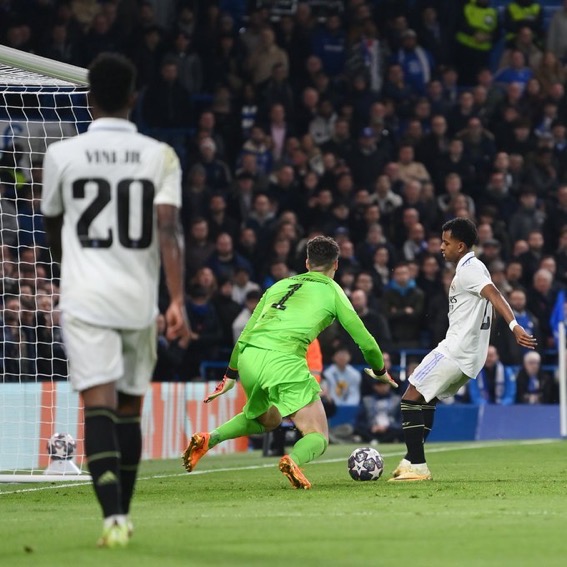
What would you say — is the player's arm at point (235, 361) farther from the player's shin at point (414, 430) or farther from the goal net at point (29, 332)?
the goal net at point (29, 332)

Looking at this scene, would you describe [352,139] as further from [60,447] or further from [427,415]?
[427,415]

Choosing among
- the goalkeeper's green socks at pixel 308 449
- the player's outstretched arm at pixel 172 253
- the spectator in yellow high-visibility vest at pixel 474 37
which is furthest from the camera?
the spectator in yellow high-visibility vest at pixel 474 37

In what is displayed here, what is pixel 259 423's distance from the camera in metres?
11.3

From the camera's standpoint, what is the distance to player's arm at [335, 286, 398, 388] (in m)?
10.8

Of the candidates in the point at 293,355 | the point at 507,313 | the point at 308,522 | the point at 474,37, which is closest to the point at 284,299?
the point at 293,355

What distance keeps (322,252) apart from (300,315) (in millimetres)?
509

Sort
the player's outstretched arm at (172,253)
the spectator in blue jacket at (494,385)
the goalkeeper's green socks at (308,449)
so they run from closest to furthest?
1. the player's outstretched arm at (172,253)
2. the goalkeeper's green socks at (308,449)
3. the spectator in blue jacket at (494,385)

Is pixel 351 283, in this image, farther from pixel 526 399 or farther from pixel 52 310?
pixel 52 310

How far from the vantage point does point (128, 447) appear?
6910 millimetres

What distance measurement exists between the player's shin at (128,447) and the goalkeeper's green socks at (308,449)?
145 inches

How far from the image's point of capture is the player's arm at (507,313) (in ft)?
35.5

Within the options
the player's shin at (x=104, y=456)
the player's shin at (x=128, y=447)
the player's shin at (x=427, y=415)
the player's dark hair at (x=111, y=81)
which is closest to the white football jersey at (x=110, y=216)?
the player's dark hair at (x=111, y=81)

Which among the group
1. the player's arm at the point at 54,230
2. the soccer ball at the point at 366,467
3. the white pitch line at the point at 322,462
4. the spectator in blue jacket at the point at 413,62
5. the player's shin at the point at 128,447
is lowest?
the white pitch line at the point at 322,462

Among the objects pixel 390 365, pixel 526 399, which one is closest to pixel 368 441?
pixel 390 365
